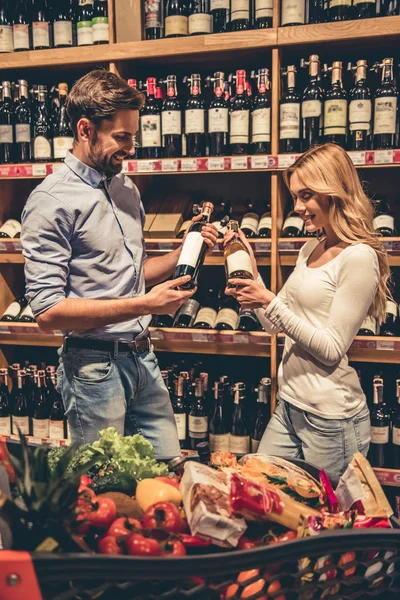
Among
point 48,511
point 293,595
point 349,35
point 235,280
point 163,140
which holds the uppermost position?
point 349,35

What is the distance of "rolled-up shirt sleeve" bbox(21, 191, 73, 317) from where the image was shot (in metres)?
1.78

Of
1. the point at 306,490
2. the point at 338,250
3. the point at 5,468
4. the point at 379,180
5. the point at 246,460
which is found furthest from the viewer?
the point at 379,180

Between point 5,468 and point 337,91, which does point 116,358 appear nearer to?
point 5,468

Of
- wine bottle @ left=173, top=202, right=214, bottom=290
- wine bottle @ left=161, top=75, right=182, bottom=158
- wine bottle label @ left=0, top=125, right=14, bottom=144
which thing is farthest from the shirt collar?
wine bottle label @ left=0, top=125, right=14, bottom=144

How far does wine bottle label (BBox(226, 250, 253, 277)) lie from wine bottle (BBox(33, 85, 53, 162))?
4.61 ft

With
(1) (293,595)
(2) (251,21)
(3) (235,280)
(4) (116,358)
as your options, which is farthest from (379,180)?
(1) (293,595)

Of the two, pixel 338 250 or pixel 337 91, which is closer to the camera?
pixel 338 250

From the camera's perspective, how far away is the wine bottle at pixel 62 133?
292cm

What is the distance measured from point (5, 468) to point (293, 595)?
0.49 m

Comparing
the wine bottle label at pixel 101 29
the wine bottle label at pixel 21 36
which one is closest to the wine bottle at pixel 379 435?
the wine bottle label at pixel 101 29

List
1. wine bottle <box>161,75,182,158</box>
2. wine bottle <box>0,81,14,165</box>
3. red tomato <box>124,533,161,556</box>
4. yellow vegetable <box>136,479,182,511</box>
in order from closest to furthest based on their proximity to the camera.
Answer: red tomato <box>124,533,161,556</box>, yellow vegetable <box>136,479,182,511</box>, wine bottle <box>161,75,182,158</box>, wine bottle <box>0,81,14,165</box>

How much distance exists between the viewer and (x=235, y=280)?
2.00 meters

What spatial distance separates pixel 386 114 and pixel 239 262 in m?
1.08

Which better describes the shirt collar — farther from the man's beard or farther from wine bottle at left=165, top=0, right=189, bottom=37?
→ wine bottle at left=165, top=0, right=189, bottom=37
